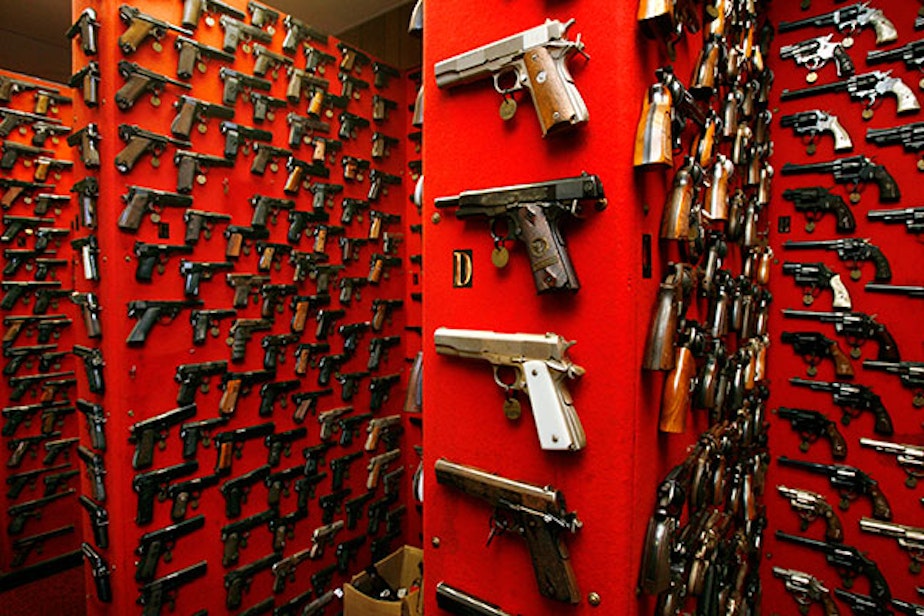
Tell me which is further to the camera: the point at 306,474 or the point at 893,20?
the point at 306,474

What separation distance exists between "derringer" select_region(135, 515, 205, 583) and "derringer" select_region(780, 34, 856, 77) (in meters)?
4.46

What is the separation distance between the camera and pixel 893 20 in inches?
104

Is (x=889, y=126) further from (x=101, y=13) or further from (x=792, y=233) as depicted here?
(x=101, y=13)

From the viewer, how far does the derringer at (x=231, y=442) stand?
2959mm

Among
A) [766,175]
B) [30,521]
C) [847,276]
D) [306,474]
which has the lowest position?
[30,521]

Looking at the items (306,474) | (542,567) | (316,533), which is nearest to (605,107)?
(542,567)

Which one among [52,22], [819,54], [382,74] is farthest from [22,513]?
[819,54]

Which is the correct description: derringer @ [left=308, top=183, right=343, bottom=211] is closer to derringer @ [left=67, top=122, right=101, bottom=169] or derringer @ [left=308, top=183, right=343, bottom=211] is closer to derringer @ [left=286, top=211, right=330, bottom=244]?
derringer @ [left=286, top=211, right=330, bottom=244]

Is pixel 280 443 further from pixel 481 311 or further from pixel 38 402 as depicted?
pixel 38 402

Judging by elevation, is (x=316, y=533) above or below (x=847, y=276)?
below

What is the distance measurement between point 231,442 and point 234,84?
215 cm

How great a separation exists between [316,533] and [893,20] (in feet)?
15.2

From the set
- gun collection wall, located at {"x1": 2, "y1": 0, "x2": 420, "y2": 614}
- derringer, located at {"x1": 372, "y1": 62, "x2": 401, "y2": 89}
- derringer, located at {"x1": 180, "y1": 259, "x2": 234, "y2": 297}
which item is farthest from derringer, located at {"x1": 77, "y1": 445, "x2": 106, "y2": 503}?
derringer, located at {"x1": 372, "y1": 62, "x2": 401, "y2": 89}

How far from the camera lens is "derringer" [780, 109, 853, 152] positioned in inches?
111
